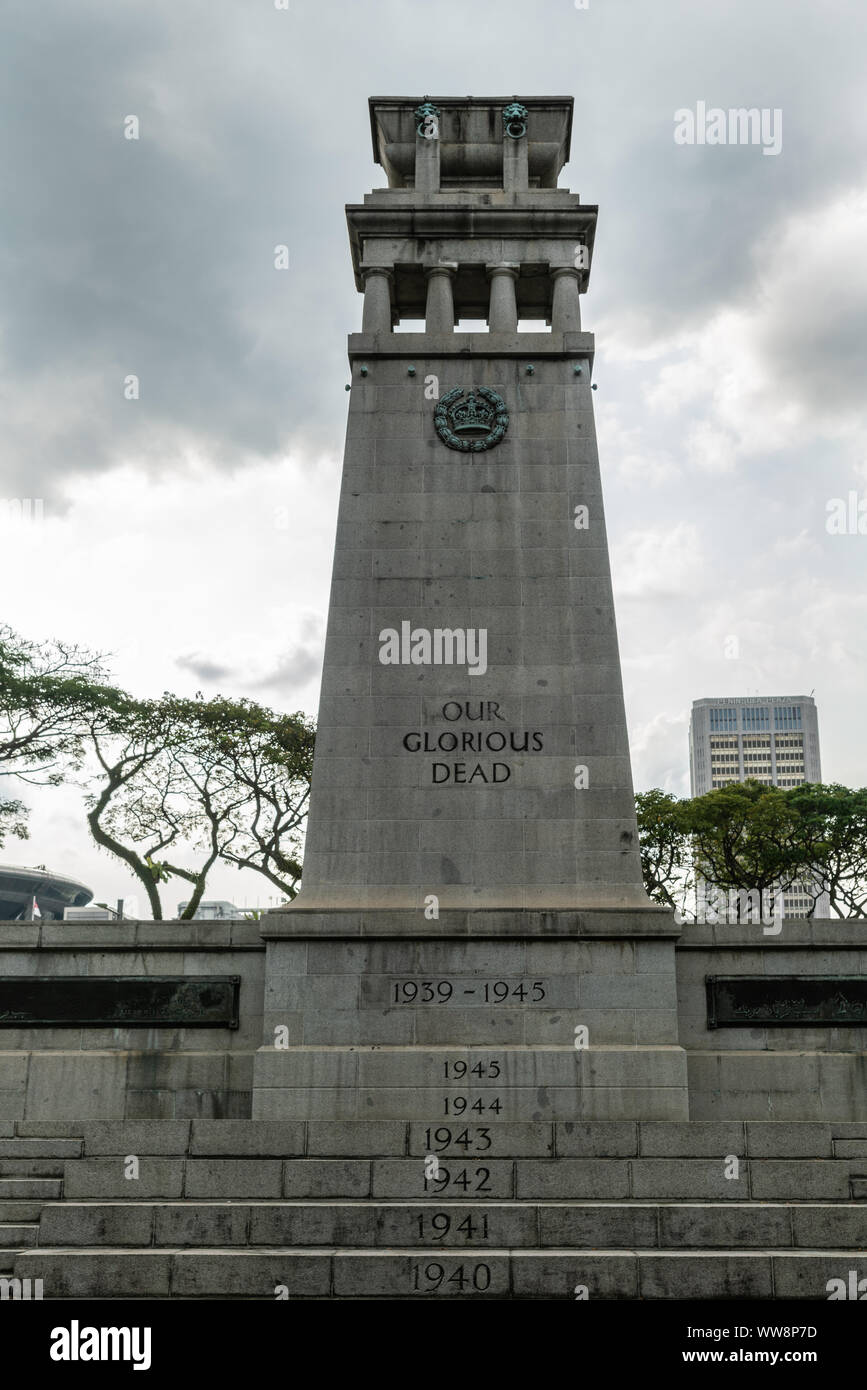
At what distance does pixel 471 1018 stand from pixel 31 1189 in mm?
6331

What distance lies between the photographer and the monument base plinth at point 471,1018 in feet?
51.3

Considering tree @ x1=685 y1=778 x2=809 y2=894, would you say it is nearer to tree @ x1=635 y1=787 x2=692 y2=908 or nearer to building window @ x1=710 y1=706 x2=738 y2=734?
tree @ x1=635 y1=787 x2=692 y2=908

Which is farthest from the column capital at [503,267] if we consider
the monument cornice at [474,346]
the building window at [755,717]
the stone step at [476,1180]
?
the building window at [755,717]

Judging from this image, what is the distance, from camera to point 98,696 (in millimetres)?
34438

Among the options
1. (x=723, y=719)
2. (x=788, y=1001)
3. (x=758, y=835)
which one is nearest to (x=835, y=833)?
(x=758, y=835)

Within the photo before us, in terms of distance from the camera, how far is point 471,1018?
16094mm

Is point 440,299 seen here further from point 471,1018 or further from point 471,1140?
point 471,1140

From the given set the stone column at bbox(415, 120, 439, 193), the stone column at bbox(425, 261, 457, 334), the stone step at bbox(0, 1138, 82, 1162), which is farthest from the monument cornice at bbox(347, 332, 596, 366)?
the stone step at bbox(0, 1138, 82, 1162)

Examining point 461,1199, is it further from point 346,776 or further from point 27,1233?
point 346,776

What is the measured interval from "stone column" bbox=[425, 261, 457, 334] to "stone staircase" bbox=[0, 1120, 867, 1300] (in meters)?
13.9

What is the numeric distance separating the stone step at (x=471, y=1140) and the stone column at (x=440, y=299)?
1379cm

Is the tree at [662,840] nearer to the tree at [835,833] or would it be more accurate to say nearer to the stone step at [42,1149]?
the tree at [835,833]

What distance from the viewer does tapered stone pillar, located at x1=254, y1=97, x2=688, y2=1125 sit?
52.2 feet
